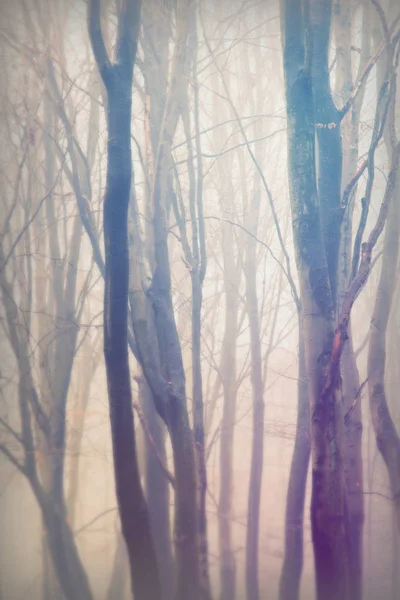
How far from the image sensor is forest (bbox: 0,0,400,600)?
1.40 metres

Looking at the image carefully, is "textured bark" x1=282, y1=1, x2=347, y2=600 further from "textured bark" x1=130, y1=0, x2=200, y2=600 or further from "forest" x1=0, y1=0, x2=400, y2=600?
"textured bark" x1=130, y1=0, x2=200, y2=600

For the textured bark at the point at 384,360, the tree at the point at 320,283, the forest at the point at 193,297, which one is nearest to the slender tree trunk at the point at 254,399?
the forest at the point at 193,297

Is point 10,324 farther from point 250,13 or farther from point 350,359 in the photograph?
point 250,13

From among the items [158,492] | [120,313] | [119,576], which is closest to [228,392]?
[158,492]

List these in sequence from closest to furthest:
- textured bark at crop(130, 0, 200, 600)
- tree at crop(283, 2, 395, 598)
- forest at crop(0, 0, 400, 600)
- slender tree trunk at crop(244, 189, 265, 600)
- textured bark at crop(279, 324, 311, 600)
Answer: tree at crop(283, 2, 395, 598) → forest at crop(0, 0, 400, 600) → textured bark at crop(130, 0, 200, 600) → textured bark at crop(279, 324, 311, 600) → slender tree trunk at crop(244, 189, 265, 600)

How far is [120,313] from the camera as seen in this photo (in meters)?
1.41

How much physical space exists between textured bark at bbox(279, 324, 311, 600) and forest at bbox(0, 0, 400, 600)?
0.04 feet

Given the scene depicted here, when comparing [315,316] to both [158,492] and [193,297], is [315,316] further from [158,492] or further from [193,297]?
[158,492]

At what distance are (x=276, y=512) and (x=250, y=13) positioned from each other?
3286mm

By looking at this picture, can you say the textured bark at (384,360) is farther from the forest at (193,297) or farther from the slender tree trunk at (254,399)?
the slender tree trunk at (254,399)

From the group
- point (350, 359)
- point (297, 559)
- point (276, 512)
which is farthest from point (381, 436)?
point (276, 512)

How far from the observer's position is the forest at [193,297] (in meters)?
1.40

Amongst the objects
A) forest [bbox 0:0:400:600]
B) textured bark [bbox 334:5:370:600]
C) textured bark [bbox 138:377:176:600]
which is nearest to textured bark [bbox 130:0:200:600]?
forest [bbox 0:0:400:600]

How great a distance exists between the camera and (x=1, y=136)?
2.51 metres
